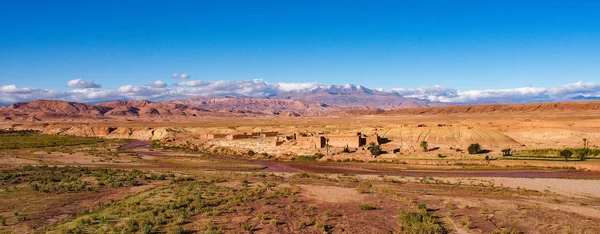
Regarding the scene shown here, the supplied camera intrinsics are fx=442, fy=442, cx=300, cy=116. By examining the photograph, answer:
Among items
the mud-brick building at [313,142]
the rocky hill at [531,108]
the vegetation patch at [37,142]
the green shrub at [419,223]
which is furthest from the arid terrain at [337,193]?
the rocky hill at [531,108]

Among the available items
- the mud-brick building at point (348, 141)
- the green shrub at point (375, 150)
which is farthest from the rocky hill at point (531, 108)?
the green shrub at point (375, 150)

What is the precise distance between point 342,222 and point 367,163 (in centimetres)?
3039

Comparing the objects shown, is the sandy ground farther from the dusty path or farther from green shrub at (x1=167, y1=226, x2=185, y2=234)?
the dusty path

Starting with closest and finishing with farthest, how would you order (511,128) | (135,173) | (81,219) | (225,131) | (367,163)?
(81,219), (135,173), (367,163), (511,128), (225,131)

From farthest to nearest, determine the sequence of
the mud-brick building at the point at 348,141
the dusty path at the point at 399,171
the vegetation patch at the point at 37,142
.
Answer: the vegetation patch at the point at 37,142
the mud-brick building at the point at 348,141
the dusty path at the point at 399,171

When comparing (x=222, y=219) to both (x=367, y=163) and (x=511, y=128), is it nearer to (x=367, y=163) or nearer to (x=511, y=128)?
(x=367, y=163)

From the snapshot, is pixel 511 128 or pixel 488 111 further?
pixel 488 111

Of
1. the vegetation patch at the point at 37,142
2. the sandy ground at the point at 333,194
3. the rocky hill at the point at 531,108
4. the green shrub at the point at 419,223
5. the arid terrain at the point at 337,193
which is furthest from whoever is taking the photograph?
the rocky hill at the point at 531,108

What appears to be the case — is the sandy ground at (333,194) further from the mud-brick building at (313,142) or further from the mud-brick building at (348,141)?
the mud-brick building at (313,142)

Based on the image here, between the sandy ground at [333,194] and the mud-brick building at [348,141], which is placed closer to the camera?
the sandy ground at [333,194]

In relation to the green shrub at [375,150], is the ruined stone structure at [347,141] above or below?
above

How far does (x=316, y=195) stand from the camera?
83.7ft

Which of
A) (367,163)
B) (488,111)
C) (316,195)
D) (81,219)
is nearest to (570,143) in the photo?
(367,163)

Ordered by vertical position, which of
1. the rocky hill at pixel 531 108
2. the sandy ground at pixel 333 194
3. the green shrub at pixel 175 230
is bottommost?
the sandy ground at pixel 333 194
